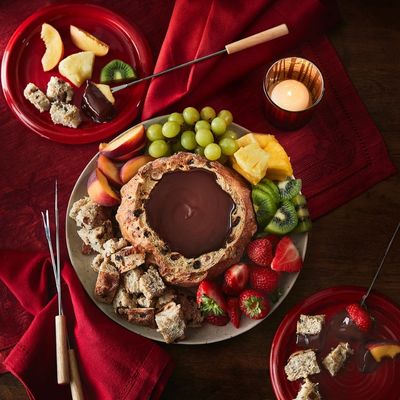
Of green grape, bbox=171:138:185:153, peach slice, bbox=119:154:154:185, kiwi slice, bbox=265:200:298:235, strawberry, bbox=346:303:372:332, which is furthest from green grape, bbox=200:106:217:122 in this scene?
strawberry, bbox=346:303:372:332

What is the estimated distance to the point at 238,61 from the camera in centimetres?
227

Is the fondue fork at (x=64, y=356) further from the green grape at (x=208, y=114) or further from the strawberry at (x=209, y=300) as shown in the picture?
the green grape at (x=208, y=114)

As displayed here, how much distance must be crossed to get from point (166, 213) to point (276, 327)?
0.52 meters

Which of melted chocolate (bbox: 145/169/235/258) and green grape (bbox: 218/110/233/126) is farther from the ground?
green grape (bbox: 218/110/233/126)

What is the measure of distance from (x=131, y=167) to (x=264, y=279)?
0.54m

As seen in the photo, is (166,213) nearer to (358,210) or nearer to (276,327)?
(276,327)

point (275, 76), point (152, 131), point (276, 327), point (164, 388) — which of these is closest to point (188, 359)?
point (164, 388)

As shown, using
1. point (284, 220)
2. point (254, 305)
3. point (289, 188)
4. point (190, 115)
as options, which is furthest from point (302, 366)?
point (190, 115)

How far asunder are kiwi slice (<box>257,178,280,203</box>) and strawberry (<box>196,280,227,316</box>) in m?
0.33

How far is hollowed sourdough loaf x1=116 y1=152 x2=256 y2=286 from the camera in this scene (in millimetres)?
2006

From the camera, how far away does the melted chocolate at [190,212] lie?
2.03 meters

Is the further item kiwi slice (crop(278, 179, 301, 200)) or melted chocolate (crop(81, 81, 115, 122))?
melted chocolate (crop(81, 81, 115, 122))

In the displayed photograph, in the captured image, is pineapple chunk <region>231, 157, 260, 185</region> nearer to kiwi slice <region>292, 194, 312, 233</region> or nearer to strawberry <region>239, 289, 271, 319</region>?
kiwi slice <region>292, 194, 312, 233</region>

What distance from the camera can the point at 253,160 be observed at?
6.76 feet
